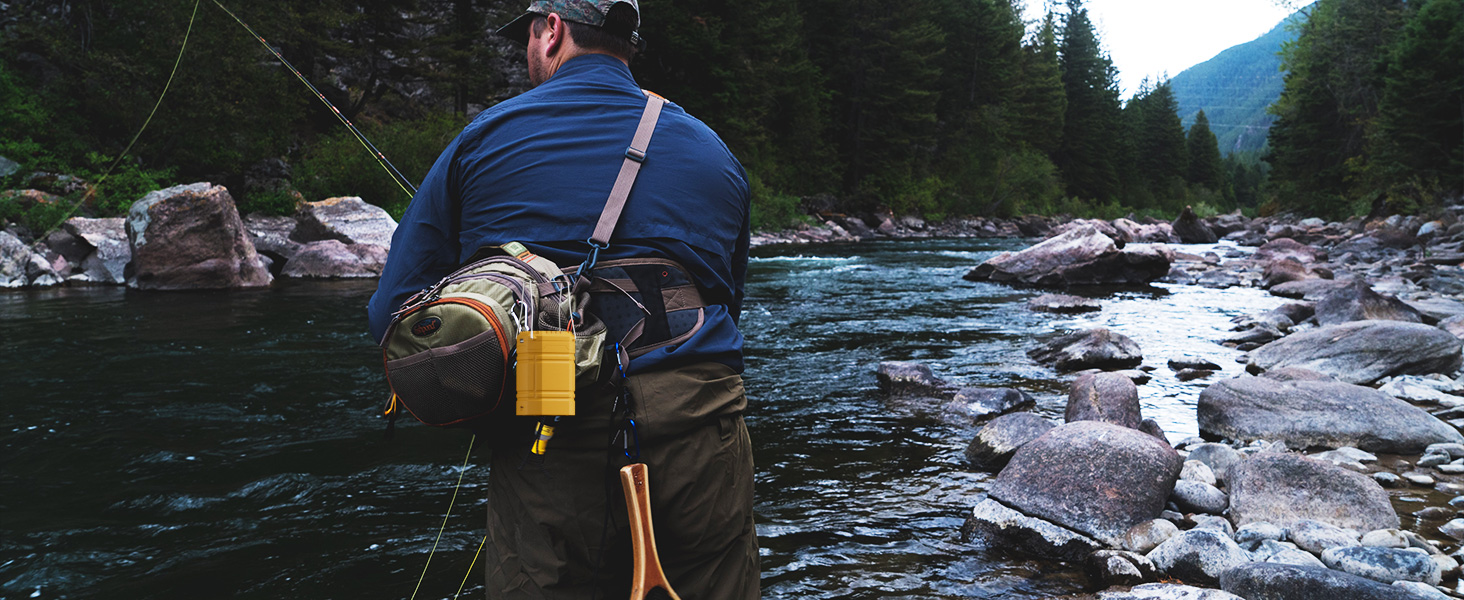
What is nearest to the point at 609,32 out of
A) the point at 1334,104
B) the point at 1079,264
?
the point at 1079,264

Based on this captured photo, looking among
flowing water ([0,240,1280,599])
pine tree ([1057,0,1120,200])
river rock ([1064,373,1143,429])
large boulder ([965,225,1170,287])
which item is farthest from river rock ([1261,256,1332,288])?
pine tree ([1057,0,1120,200])

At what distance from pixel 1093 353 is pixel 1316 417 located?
2.91 metres

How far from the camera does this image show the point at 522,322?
5.31ft

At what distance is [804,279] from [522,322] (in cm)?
1553

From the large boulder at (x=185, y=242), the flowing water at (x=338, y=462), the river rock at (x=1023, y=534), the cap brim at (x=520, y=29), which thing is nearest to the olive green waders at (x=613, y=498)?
the cap brim at (x=520, y=29)

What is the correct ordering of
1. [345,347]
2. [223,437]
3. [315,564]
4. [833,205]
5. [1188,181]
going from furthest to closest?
[1188,181], [833,205], [345,347], [223,437], [315,564]

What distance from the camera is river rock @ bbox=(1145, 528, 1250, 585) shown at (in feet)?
11.6

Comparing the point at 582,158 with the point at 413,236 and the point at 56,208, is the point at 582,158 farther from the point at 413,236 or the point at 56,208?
the point at 56,208

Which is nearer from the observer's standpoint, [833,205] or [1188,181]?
[833,205]

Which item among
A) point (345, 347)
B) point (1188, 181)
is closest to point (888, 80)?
point (345, 347)

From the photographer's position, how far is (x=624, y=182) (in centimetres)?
179

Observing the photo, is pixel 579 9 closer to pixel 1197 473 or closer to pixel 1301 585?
pixel 1301 585

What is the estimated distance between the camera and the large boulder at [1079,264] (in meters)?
17.2

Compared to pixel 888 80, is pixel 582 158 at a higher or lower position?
lower
